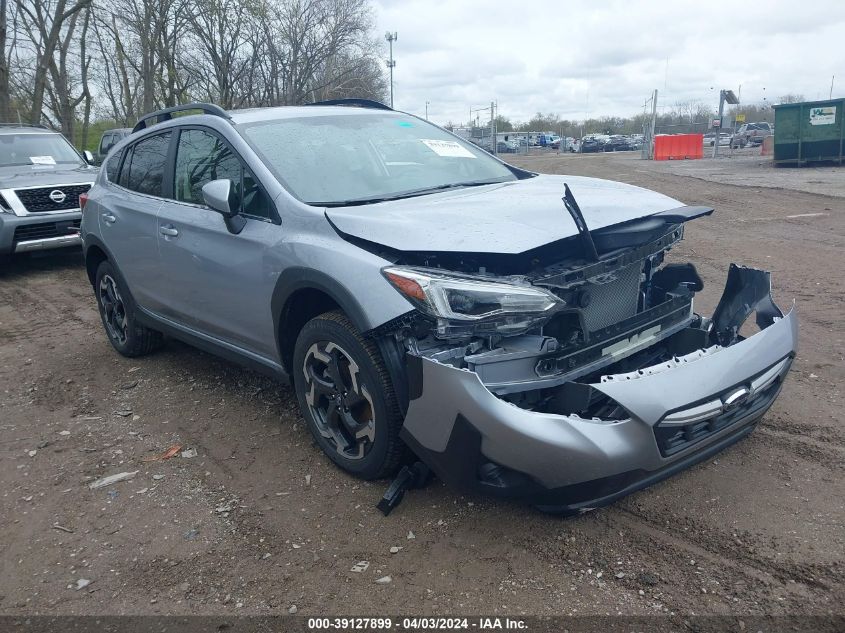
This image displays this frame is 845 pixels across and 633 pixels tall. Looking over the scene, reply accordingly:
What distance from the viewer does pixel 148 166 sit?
4.93 m

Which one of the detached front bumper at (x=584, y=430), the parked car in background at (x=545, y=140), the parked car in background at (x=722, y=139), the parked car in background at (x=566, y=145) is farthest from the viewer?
the parked car in background at (x=545, y=140)

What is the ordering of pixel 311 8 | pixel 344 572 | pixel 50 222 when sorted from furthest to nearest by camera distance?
pixel 311 8
pixel 50 222
pixel 344 572

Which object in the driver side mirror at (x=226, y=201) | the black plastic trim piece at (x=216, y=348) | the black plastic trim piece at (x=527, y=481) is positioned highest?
the driver side mirror at (x=226, y=201)

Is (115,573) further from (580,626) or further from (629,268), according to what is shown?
(629,268)

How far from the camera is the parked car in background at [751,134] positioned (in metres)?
44.1

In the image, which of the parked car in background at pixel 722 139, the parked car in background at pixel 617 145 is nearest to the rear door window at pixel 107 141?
the parked car in background at pixel 722 139

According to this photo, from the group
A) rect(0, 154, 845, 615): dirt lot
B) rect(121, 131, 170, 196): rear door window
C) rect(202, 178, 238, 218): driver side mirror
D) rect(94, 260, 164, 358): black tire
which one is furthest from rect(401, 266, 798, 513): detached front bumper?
rect(94, 260, 164, 358): black tire

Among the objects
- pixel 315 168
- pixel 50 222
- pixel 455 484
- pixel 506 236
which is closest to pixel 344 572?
pixel 455 484

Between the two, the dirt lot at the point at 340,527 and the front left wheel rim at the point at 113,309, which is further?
the front left wheel rim at the point at 113,309

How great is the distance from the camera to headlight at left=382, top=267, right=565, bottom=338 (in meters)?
2.75

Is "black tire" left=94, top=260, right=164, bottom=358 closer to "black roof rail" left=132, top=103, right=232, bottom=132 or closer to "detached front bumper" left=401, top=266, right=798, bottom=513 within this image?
"black roof rail" left=132, top=103, right=232, bottom=132

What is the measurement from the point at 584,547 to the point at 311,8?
117 ft

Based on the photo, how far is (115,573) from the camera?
2887 millimetres

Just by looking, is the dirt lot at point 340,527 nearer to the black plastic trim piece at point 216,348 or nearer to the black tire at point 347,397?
the black tire at point 347,397
